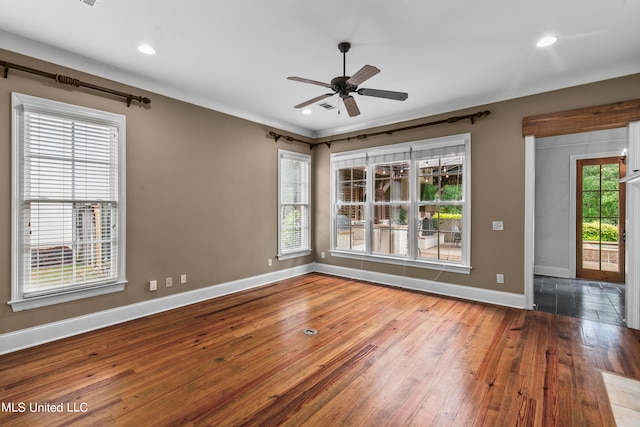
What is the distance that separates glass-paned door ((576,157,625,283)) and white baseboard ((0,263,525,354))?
288 centimetres

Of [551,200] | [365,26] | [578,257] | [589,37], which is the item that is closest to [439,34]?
[365,26]

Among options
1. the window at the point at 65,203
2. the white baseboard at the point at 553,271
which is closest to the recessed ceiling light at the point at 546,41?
the window at the point at 65,203

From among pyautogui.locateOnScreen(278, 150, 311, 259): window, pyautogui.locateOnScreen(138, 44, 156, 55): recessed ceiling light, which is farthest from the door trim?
pyautogui.locateOnScreen(138, 44, 156, 55): recessed ceiling light

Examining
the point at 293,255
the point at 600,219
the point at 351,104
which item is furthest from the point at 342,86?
the point at 600,219

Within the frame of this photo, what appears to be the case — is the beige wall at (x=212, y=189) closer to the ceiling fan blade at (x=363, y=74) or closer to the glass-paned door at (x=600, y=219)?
the ceiling fan blade at (x=363, y=74)

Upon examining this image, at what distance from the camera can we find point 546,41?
290cm

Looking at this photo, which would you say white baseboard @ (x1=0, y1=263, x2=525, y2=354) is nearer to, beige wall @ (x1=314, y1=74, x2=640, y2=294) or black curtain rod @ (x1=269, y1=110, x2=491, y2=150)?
beige wall @ (x1=314, y1=74, x2=640, y2=294)

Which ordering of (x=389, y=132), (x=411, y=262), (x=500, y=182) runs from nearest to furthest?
1. (x=500, y=182)
2. (x=411, y=262)
3. (x=389, y=132)

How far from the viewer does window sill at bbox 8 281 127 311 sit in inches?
114

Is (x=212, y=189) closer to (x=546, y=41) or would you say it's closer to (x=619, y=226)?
(x=546, y=41)

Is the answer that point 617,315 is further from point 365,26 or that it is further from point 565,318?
point 365,26

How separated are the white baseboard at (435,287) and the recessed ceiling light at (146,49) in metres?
4.46

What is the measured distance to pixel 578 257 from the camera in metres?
5.79

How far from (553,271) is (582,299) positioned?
1711 millimetres
